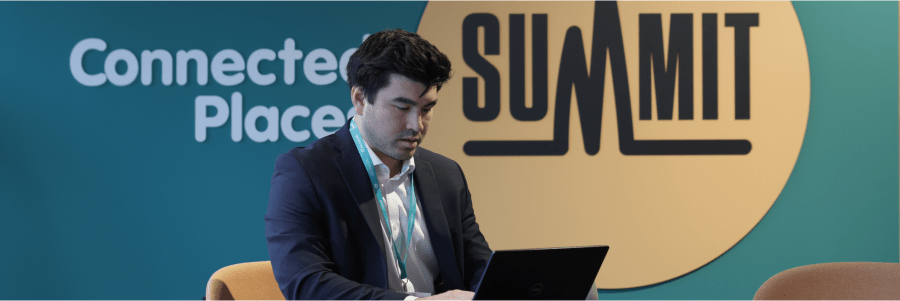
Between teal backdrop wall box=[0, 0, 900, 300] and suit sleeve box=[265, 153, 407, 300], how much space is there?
1561 millimetres

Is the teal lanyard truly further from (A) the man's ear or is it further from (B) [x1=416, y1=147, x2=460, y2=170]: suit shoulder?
(B) [x1=416, y1=147, x2=460, y2=170]: suit shoulder

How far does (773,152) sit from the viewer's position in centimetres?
Answer: 333

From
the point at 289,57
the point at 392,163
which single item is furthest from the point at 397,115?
the point at 289,57

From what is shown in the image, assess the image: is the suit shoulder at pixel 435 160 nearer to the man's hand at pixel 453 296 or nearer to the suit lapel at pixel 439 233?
the suit lapel at pixel 439 233

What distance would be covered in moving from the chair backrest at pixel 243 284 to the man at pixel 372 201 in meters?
0.49

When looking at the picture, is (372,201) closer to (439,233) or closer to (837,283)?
(439,233)

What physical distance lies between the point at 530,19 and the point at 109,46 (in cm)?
208

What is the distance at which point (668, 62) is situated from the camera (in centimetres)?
333

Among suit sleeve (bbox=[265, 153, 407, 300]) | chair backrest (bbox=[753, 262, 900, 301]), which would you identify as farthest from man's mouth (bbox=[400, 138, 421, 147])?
chair backrest (bbox=[753, 262, 900, 301])

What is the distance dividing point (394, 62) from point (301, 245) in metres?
0.54

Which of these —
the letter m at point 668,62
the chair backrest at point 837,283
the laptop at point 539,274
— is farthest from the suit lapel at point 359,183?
the letter m at point 668,62

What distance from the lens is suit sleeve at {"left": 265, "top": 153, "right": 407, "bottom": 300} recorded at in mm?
1677

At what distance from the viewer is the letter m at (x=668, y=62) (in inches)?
131

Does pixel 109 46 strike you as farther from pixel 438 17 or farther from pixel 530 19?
pixel 530 19
